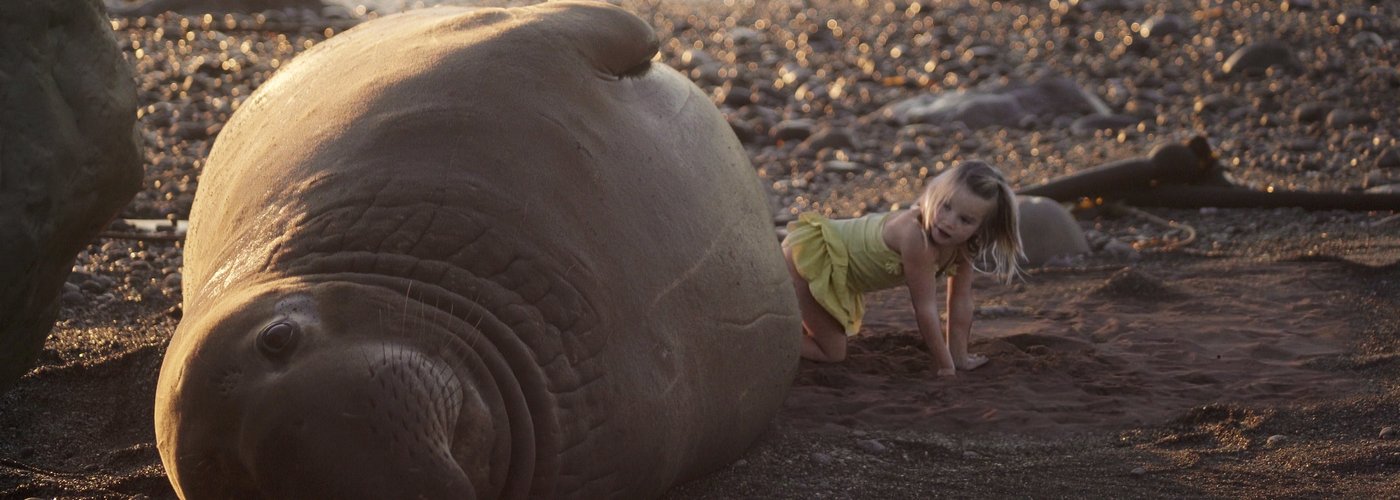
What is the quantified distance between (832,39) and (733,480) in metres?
9.85

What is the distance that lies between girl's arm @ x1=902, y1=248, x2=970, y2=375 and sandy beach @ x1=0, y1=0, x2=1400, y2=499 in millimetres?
82

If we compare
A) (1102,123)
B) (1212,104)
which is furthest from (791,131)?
(1212,104)

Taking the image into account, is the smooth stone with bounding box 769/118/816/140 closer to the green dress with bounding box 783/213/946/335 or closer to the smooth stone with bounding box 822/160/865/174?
the smooth stone with bounding box 822/160/865/174

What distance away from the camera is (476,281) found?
313cm

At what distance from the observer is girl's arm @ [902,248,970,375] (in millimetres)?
5035

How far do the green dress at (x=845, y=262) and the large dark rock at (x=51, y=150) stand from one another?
219 centimetres

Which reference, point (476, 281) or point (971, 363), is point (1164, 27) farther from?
point (476, 281)

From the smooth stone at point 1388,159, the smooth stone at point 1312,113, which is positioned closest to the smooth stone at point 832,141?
the smooth stone at point 1312,113

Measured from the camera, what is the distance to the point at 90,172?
4.34 metres

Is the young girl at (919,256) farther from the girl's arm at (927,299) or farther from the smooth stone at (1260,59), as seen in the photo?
the smooth stone at (1260,59)

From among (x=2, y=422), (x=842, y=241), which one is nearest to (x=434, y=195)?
(x=2, y=422)

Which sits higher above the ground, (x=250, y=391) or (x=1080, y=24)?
(x=250, y=391)

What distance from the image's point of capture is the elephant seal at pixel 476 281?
276 centimetres

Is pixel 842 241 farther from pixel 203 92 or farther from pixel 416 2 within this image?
pixel 416 2
